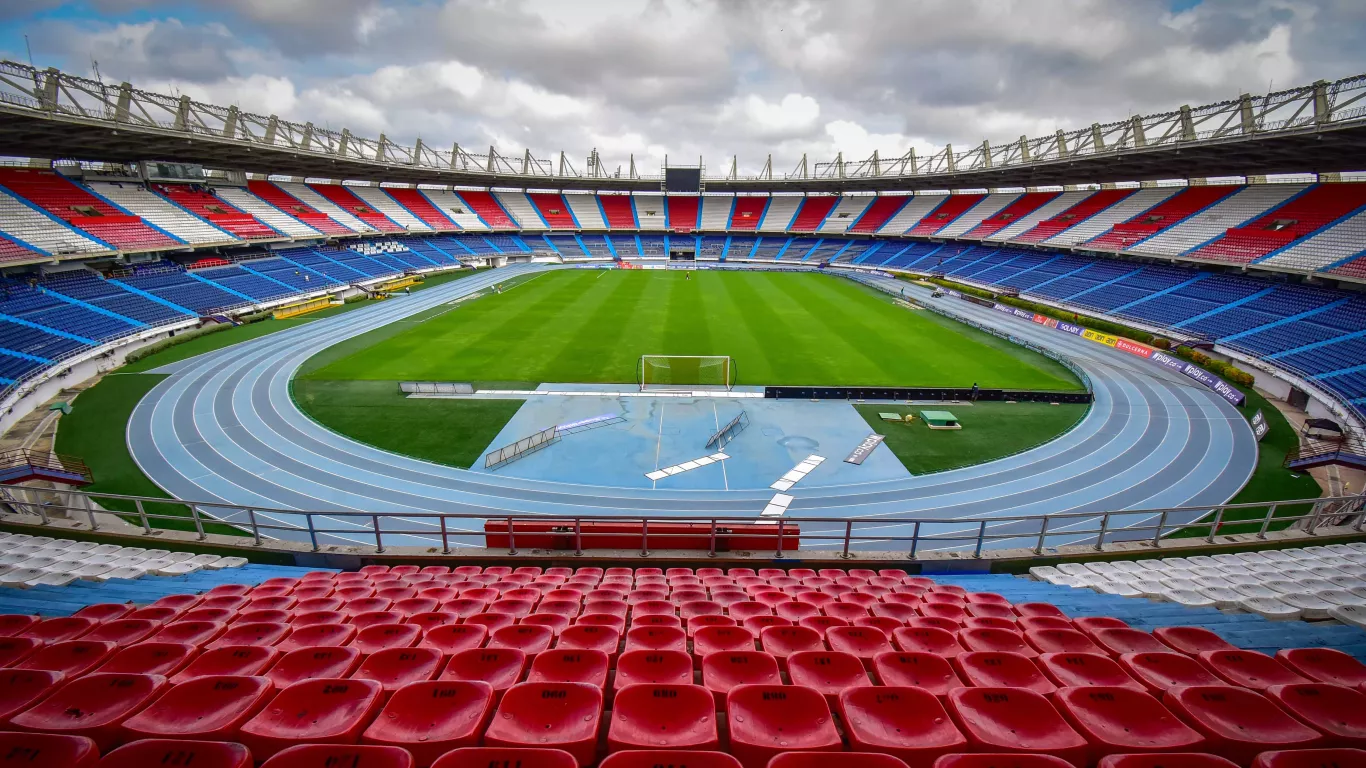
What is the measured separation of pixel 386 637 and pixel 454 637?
0.63 meters

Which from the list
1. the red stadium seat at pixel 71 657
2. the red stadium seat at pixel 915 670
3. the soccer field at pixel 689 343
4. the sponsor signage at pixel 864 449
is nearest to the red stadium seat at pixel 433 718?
the red stadium seat at pixel 71 657

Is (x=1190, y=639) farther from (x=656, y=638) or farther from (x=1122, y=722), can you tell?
(x=656, y=638)

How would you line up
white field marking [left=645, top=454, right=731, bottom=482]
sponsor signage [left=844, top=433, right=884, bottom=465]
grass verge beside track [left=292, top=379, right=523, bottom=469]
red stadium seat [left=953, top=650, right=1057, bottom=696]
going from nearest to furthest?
red stadium seat [left=953, top=650, right=1057, bottom=696], white field marking [left=645, top=454, right=731, bottom=482], sponsor signage [left=844, top=433, right=884, bottom=465], grass verge beside track [left=292, top=379, right=523, bottom=469]

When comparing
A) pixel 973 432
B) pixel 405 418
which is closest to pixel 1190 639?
pixel 973 432

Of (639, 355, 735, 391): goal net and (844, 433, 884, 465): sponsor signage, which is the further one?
(639, 355, 735, 391): goal net

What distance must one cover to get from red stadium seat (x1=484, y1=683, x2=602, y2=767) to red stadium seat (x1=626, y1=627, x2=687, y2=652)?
132 centimetres

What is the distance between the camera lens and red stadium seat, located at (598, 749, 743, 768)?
2891 mm

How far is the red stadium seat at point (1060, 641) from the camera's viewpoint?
5.10m

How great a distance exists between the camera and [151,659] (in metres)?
4.41

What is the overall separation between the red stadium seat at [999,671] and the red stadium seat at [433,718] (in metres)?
3.57

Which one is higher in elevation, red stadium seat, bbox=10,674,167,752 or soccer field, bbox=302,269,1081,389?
soccer field, bbox=302,269,1081,389

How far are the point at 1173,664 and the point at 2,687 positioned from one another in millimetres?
8479

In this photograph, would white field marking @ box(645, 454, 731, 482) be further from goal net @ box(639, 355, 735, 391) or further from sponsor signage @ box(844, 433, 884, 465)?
goal net @ box(639, 355, 735, 391)

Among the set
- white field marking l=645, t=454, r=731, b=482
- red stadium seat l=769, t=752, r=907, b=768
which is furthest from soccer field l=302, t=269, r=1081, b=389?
red stadium seat l=769, t=752, r=907, b=768
